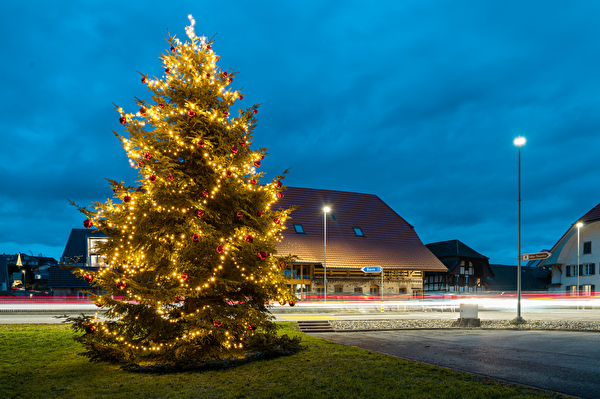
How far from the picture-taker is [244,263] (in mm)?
11070

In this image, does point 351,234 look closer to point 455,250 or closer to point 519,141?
point 455,250

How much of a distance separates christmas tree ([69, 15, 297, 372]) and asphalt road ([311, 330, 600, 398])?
4.60 meters

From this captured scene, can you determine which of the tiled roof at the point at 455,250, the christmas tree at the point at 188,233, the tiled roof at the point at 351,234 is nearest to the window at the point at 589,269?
the tiled roof at the point at 455,250

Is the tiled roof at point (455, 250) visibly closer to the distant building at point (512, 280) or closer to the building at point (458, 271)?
the building at point (458, 271)

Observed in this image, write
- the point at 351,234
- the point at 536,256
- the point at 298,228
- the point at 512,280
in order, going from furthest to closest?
1. the point at 512,280
2. the point at 351,234
3. the point at 298,228
4. the point at 536,256

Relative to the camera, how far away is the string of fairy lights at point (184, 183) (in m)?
10.4

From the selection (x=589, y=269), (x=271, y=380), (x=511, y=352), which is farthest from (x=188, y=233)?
(x=589, y=269)

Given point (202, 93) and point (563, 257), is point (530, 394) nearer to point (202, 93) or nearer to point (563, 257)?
point (202, 93)

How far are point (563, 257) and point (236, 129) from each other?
54.8 metres

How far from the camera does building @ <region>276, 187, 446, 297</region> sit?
38500 millimetres

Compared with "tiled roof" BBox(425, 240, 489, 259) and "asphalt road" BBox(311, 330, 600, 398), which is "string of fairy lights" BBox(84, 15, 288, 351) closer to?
"asphalt road" BBox(311, 330, 600, 398)

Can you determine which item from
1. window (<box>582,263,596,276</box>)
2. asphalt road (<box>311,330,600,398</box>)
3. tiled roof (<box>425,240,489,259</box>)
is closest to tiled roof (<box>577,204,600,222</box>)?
window (<box>582,263,596,276</box>)

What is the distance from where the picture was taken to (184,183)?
10.8 meters

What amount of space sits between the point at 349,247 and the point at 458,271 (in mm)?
21871
